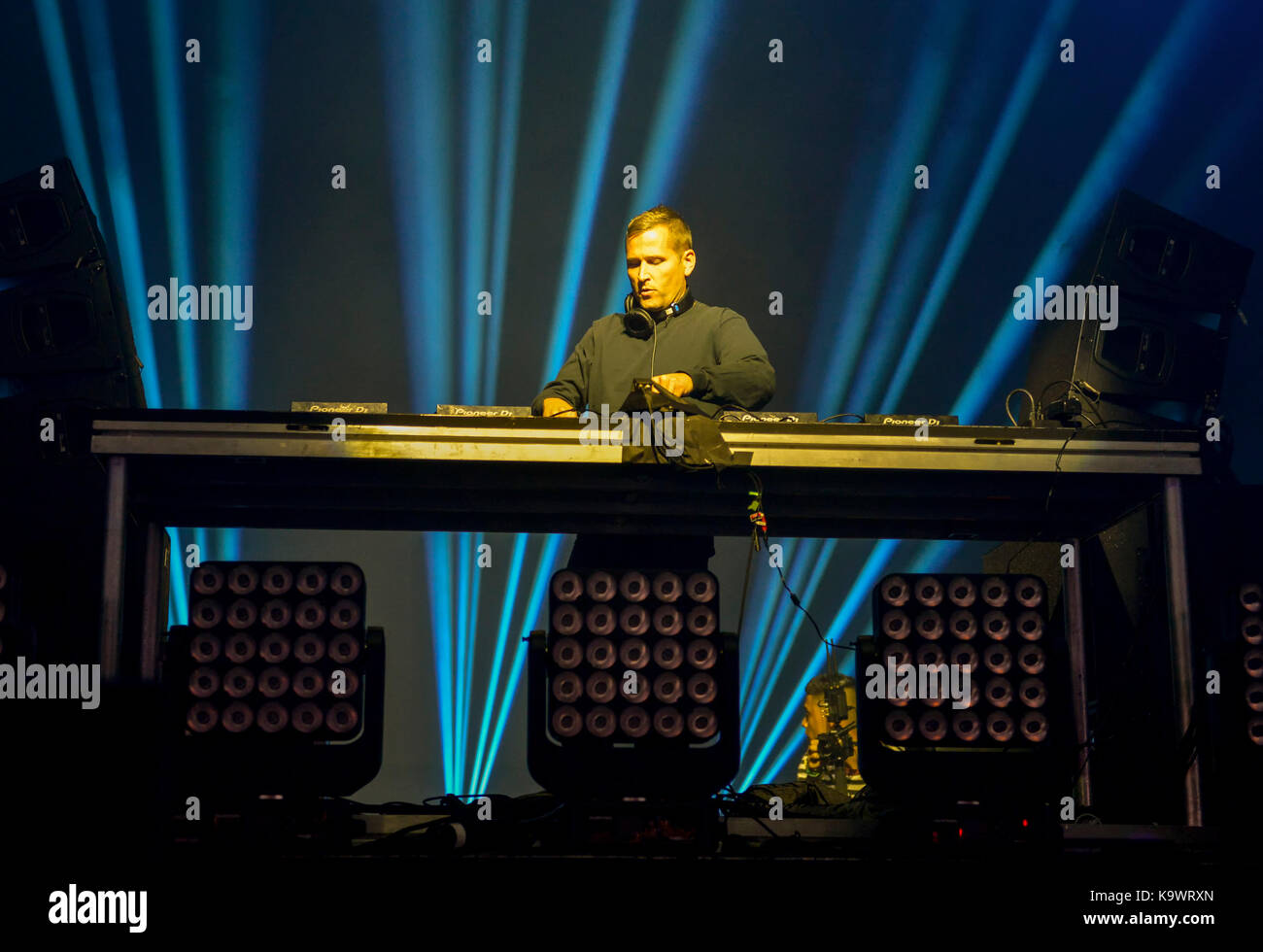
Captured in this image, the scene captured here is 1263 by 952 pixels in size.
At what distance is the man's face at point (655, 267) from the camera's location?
4355mm

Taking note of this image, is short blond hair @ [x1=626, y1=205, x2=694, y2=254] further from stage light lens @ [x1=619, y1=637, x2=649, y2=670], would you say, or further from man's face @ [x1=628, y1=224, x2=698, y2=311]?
stage light lens @ [x1=619, y1=637, x2=649, y2=670]

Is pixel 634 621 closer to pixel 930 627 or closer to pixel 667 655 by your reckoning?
pixel 667 655

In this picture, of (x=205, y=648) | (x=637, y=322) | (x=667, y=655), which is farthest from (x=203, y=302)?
(x=667, y=655)

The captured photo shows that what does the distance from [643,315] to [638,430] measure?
758 mm

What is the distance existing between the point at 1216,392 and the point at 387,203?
4.22 m

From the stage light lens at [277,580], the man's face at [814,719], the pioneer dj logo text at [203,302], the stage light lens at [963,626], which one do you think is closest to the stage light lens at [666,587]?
the stage light lens at [963,626]

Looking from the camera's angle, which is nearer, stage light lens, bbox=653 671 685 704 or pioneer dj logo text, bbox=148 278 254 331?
stage light lens, bbox=653 671 685 704

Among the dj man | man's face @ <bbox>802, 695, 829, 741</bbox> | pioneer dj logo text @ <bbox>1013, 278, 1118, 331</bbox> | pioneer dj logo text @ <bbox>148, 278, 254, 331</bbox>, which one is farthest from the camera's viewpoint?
pioneer dj logo text @ <bbox>148, 278, 254, 331</bbox>

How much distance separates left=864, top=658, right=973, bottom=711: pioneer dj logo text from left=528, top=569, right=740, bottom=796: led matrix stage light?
391 millimetres

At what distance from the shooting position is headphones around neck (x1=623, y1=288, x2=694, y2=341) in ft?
13.1
